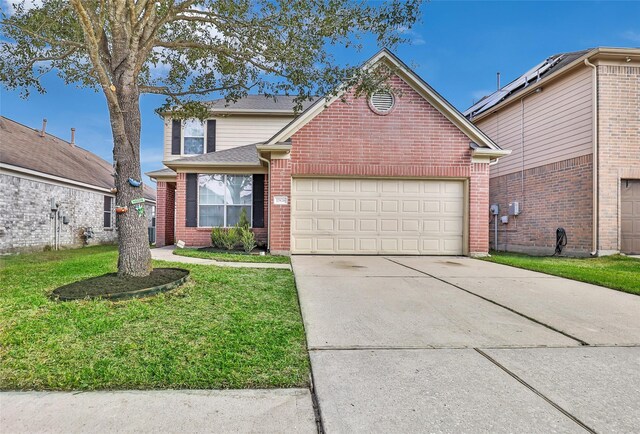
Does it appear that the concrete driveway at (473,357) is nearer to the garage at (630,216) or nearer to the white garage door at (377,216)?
the white garage door at (377,216)

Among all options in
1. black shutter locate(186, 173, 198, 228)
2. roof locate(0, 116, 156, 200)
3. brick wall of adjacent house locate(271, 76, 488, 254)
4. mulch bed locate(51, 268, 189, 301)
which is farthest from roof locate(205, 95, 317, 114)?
mulch bed locate(51, 268, 189, 301)

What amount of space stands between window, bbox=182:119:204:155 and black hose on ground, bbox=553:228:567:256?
512 inches

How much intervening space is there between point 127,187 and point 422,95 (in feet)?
25.4

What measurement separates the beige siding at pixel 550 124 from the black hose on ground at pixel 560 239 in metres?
2.29

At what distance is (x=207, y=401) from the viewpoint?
2010 mm

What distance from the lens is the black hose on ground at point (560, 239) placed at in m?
10.1

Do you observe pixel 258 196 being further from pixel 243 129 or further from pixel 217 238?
pixel 243 129

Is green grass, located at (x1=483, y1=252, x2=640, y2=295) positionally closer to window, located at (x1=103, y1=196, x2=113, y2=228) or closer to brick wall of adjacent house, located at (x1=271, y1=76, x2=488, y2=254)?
brick wall of adjacent house, located at (x1=271, y1=76, x2=488, y2=254)

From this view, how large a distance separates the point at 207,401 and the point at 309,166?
7.37 metres

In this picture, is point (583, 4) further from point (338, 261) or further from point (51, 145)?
point (51, 145)

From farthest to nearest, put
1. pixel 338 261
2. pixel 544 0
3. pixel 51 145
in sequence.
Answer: pixel 51 145 → pixel 544 0 → pixel 338 261

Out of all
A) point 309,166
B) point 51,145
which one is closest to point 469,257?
point 309,166

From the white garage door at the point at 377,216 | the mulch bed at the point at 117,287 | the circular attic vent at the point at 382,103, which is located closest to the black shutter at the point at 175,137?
the white garage door at the point at 377,216

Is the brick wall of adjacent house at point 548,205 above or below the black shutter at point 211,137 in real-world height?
below
